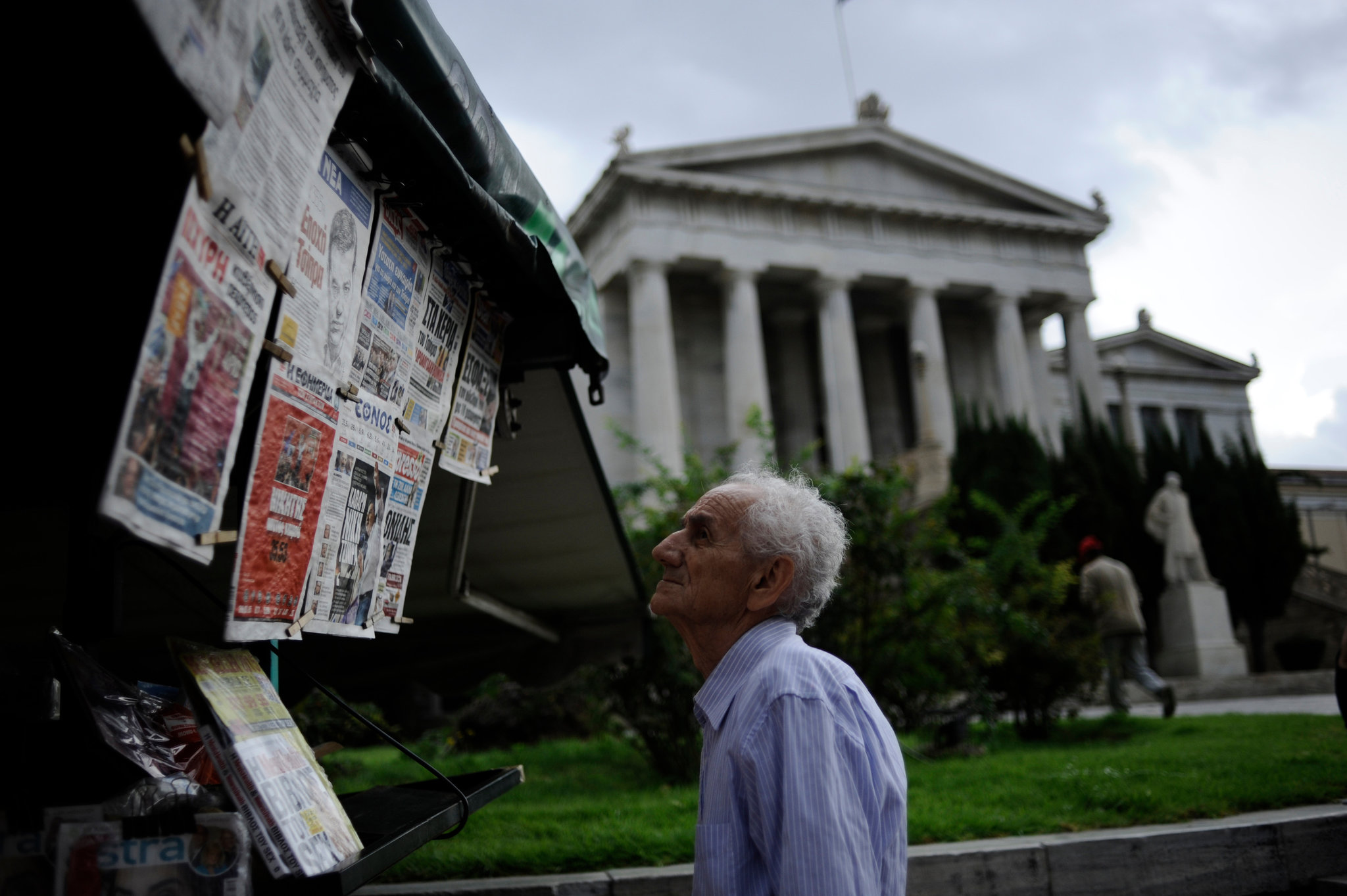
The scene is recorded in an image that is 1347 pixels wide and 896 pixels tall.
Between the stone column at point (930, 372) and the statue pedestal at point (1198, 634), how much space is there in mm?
10972

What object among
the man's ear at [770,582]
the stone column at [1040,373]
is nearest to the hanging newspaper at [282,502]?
the man's ear at [770,582]

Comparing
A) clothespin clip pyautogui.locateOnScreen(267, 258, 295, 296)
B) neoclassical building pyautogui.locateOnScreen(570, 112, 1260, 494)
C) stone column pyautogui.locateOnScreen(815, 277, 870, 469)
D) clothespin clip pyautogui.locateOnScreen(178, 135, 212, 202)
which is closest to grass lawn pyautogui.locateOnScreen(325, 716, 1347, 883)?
clothespin clip pyautogui.locateOnScreen(267, 258, 295, 296)

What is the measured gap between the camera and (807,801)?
1.80 meters

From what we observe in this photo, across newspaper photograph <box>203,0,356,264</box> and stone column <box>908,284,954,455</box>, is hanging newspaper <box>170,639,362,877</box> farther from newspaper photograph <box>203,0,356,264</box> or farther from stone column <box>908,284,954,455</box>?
stone column <box>908,284,954,455</box>

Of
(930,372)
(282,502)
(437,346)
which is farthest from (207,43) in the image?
(930,372)

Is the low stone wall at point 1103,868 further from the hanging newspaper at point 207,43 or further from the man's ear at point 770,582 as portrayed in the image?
the hanging newspaper at point 207,43

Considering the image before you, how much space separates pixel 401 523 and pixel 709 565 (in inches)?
40.5

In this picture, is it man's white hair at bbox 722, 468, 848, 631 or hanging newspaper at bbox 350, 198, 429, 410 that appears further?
hanging newspaper at bbox 350, 198, 429, 410

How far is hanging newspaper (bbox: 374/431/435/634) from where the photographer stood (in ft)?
9.06

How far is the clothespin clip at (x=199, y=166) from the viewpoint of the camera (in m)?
1.60

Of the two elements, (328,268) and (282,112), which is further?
(328,268)

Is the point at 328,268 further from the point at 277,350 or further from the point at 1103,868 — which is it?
the point at 1103,868

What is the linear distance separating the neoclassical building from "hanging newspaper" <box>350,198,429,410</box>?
23.8 meters

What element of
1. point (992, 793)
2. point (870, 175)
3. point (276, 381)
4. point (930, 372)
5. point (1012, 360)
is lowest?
point (992, 793)
